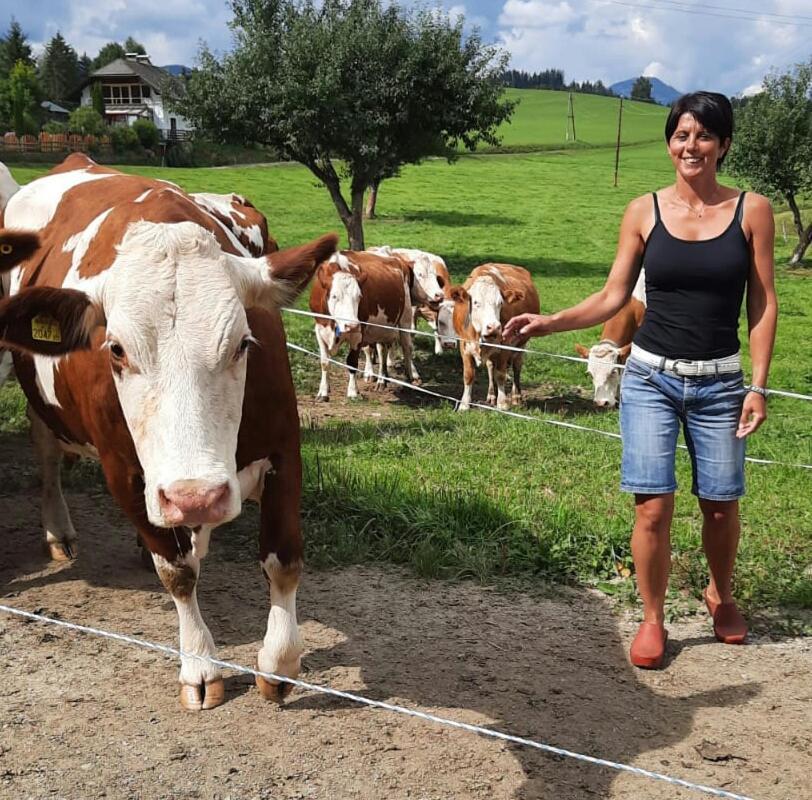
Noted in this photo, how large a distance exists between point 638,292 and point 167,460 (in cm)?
1025

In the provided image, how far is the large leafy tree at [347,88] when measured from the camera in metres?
20.8

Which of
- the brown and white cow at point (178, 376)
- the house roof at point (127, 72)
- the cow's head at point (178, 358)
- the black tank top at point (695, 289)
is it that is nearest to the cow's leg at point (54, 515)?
the brown and white cow at point (178, 376)

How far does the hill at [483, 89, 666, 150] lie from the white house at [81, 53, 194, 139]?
29972 millimetres

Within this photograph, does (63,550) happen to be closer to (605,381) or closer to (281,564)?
(281,564)

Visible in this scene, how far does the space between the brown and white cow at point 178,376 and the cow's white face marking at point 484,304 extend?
706 centimetres

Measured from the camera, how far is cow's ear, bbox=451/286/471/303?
1166 centimetres

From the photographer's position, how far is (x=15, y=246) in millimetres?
4102

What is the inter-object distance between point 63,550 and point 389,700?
252 centimetres

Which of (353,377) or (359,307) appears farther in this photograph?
(359,307)

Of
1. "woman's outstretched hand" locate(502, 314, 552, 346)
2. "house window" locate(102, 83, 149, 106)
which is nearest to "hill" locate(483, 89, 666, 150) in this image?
"house window" locate(102, 83, 149, 106)

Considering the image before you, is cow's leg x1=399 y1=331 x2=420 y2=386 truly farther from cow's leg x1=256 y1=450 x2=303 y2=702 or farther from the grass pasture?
cow's leg x1=256 y1=450 x2=303 y2=702

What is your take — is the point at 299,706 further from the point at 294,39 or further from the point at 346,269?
the point at 294,39

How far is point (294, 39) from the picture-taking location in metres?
21.2

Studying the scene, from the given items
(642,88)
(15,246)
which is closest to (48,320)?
(15,246)
